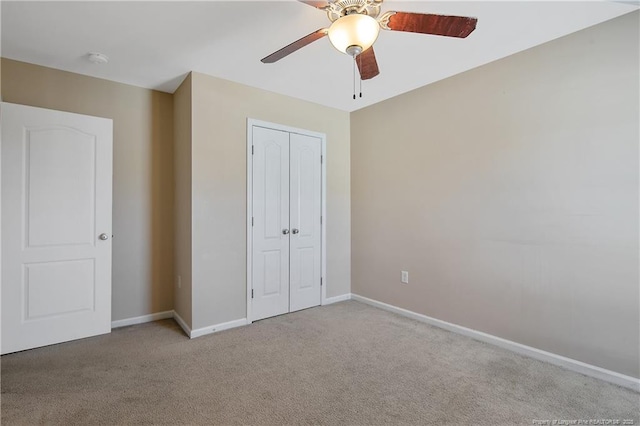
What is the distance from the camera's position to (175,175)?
137 inches

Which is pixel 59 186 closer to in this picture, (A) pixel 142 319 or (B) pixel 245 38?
(A) pixel 142 319

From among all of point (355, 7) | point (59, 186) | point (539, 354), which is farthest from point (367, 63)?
point (59, 186)

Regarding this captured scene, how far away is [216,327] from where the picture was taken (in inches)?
121

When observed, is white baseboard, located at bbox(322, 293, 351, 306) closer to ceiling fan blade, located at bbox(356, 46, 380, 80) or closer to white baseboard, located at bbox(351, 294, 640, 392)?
white baseboard, located at bbox(351, 294, 640, 392)

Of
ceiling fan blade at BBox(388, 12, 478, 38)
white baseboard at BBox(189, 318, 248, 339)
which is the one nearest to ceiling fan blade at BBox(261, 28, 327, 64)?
ceiling fan blade at BBox(388, 12, 478, 38)

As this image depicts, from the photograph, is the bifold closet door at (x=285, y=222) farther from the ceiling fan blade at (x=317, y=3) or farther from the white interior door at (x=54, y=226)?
the ceiling fan blade at (x=317, y=3)

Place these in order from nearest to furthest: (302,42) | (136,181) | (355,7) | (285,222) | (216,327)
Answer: (355,7) < (302,42) < (216,327) < (136,181) < (285,222)

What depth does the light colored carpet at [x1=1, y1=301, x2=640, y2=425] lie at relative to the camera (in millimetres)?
1849

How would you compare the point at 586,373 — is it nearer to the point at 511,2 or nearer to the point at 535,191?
the point at 535,191

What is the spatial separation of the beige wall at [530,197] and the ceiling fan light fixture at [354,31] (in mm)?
1720

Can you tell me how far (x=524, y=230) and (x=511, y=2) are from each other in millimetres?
1672

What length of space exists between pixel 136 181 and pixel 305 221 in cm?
189

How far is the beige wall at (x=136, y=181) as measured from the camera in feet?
10.1

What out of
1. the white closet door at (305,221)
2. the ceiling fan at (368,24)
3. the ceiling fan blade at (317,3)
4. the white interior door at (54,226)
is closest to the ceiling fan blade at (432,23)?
the ceiling fan at (368,24)
